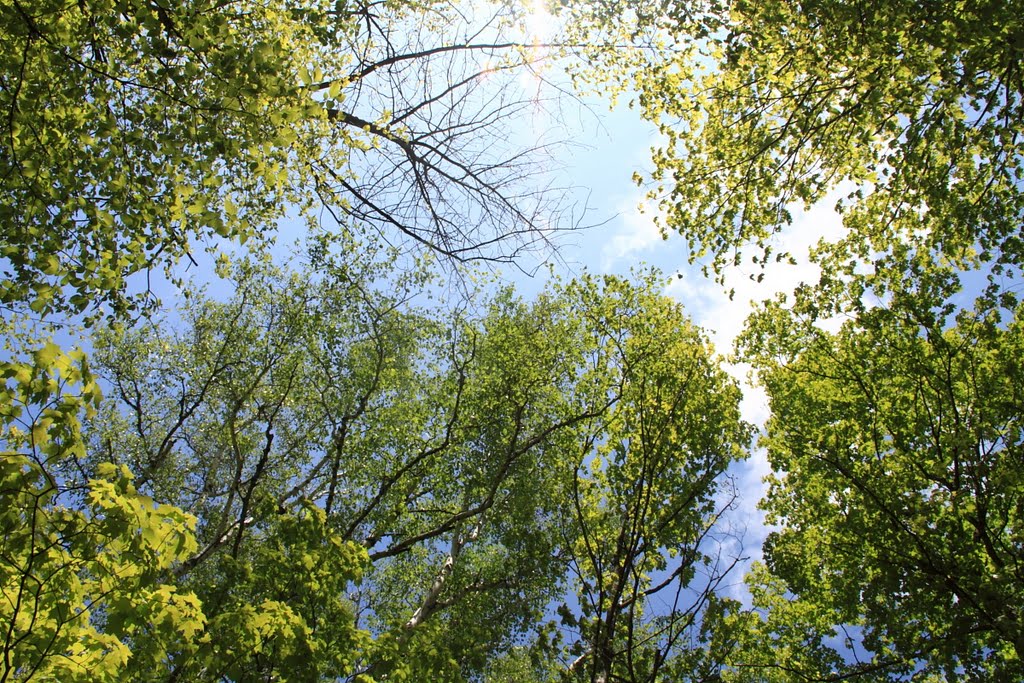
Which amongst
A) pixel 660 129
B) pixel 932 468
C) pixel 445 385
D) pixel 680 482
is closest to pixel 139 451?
pixel 445 385

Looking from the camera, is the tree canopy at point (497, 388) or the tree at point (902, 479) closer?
the tree canopy at point (497, 388)

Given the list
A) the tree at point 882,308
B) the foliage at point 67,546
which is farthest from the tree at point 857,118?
the foliage at point 67,546

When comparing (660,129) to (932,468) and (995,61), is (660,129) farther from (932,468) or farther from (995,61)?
(932,468)

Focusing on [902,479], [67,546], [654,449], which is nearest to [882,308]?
[902,479]

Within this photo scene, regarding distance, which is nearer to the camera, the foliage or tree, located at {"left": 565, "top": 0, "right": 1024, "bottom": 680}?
the foliage

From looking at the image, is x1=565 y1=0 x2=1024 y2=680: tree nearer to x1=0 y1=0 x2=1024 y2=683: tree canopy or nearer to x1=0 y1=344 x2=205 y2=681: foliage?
x1=0 y1=0 x2=1024 y2=683: tree canopy

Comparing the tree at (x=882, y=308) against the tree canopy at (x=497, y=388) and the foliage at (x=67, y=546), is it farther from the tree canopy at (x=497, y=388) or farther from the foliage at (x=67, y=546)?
the foliage at (x=67, y=546)

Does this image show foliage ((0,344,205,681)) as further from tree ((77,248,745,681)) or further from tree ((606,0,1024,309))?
tree ((606,0,1024,309))

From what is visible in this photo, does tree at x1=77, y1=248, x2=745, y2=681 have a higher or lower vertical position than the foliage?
higher

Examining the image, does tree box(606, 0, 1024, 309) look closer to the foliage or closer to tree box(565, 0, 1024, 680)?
tree box(565, 0, 1024, 680)

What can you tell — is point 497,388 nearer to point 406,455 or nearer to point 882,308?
point 406,455

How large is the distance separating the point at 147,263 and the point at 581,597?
16.3ft

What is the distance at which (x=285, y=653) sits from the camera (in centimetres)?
542

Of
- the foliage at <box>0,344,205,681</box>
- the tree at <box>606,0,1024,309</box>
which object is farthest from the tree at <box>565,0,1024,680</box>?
the foliage at <box>0,344,205,681</box>
